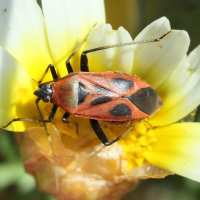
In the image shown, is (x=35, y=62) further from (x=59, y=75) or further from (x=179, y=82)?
(x=179, y=82)

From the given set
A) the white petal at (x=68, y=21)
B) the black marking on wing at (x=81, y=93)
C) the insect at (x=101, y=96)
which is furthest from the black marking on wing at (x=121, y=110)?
the white petal at (x=68, y=21)

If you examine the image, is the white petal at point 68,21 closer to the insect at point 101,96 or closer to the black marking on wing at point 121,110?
the insect at point 101,96

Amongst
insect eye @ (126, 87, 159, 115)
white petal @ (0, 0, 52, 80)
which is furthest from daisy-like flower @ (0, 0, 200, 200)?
insect eye @ (126, 87, 159, 115)

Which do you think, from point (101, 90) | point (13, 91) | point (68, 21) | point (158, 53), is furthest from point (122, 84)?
point (13, 91)

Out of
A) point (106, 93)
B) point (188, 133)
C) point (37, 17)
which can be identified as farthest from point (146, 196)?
point (37, 17)

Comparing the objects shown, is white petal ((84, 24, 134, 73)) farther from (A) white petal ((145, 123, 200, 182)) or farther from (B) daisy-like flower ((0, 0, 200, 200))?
(A) white petal ((145, 123, 200, 182))

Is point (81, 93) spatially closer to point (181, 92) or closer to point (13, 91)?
point (13, 91)
